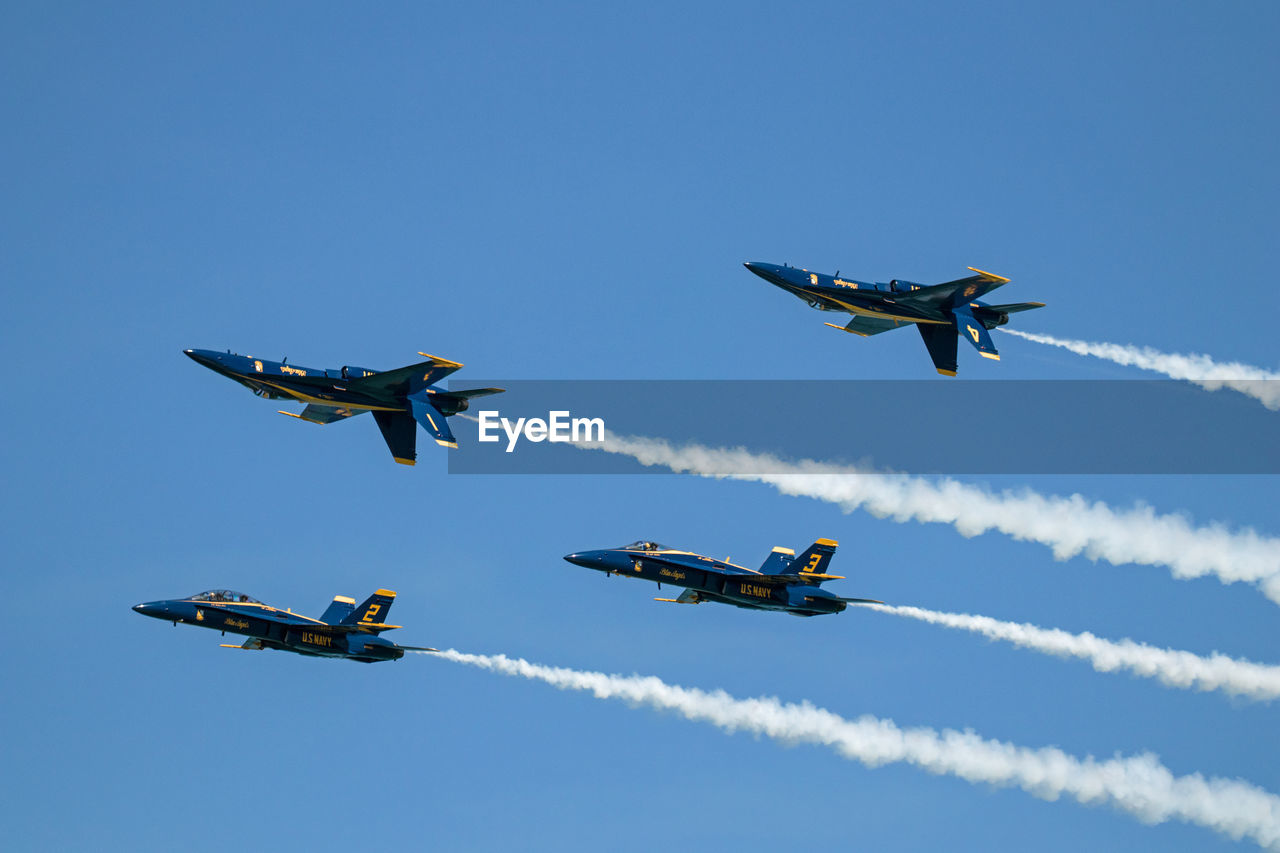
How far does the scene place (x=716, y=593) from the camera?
400 feet

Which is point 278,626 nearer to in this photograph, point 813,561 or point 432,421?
point 432,421

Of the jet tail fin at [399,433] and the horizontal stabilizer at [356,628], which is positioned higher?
the jet tail fin at [399,433]

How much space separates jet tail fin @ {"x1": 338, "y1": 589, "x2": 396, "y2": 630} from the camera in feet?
401

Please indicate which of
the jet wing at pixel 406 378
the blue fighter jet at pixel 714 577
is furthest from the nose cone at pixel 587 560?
the jet wing at pixel 406 378

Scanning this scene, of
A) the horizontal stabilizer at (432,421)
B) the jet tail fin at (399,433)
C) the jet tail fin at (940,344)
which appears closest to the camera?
the horizontal stabilizer at (432,421)

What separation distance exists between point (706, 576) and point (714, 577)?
0.42m

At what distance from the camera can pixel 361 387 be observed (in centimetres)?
11831

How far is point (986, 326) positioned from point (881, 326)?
543 cm

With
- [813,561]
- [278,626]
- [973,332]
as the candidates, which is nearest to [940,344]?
[973,332]

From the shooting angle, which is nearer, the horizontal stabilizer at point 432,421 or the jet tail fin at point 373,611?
the horizontal stabilizer at point 432,421

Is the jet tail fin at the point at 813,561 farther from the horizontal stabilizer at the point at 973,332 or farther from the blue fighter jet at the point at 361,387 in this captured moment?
the blue fighter jet at the point at 361,387

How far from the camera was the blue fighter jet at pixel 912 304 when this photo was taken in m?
122

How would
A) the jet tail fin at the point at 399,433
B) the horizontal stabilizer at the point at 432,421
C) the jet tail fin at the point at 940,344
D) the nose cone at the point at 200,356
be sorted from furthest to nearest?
the jet tail fin at the point at 940,344, the jet tail fin at the point at 399,433, the horizontal stabilizer at the point at 432,421, the nose cone at the point at 200,356

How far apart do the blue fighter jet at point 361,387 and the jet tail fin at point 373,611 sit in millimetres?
9494
